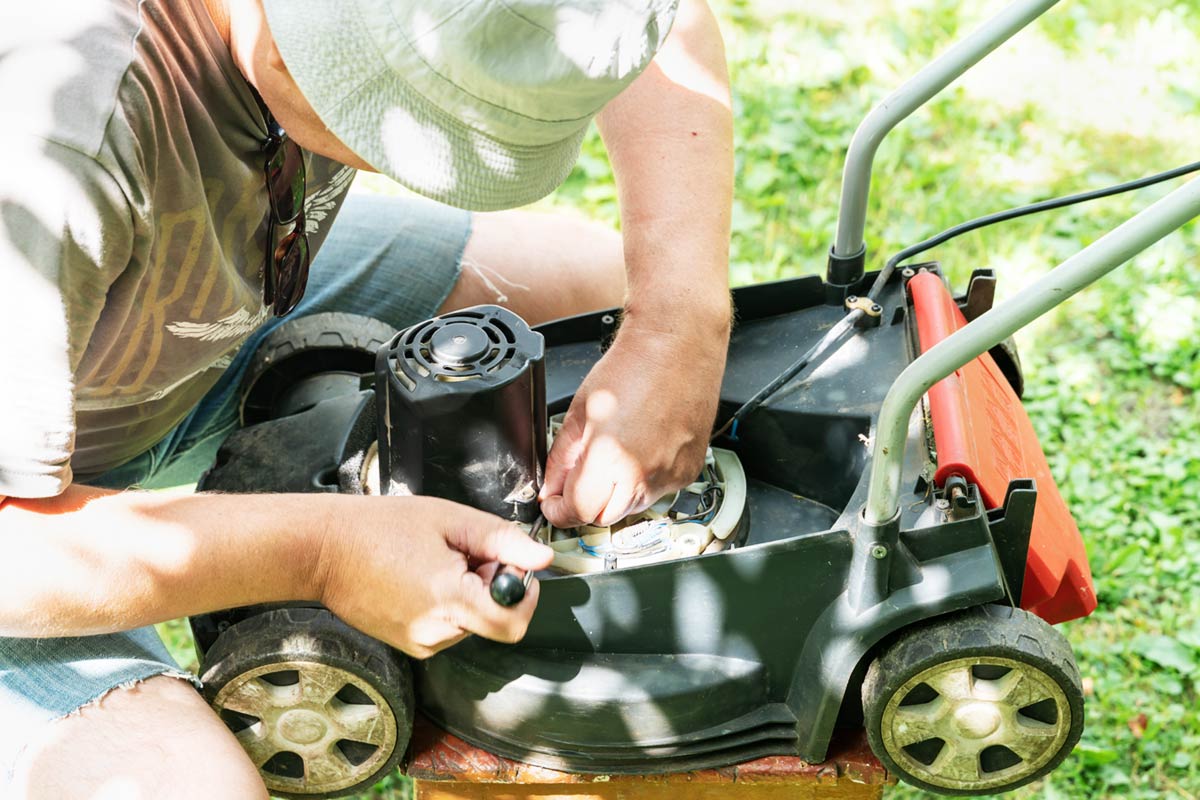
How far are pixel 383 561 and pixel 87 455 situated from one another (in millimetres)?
435

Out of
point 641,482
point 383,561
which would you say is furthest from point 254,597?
point 641,482

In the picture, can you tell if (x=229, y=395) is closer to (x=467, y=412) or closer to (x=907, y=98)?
(x=467, y=412)

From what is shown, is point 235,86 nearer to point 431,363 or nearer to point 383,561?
point 431,363

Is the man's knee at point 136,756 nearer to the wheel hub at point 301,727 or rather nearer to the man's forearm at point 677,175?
the wheel hub at point 301,727

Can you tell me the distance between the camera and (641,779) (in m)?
1.44

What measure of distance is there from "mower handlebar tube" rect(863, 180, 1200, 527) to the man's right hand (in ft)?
1.06

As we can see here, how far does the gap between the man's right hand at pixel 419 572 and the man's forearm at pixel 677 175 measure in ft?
1.15

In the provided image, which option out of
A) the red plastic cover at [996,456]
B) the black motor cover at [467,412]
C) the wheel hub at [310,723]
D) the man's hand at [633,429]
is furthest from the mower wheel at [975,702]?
the wheel hub at [310,723]

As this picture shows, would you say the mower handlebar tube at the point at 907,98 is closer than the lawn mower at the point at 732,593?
No

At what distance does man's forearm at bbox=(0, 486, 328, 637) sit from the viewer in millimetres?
1121

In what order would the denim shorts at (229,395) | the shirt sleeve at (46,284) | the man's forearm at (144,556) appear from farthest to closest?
the denim shorts at (229,395) < the man's forearm at (144,556) < the shirt sleeve at (46,284)

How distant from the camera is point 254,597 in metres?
1.22

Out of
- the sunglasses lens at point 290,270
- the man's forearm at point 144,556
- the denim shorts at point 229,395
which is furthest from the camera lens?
the sunglasses lens at point 290,270

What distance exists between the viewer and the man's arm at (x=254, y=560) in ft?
3.70
